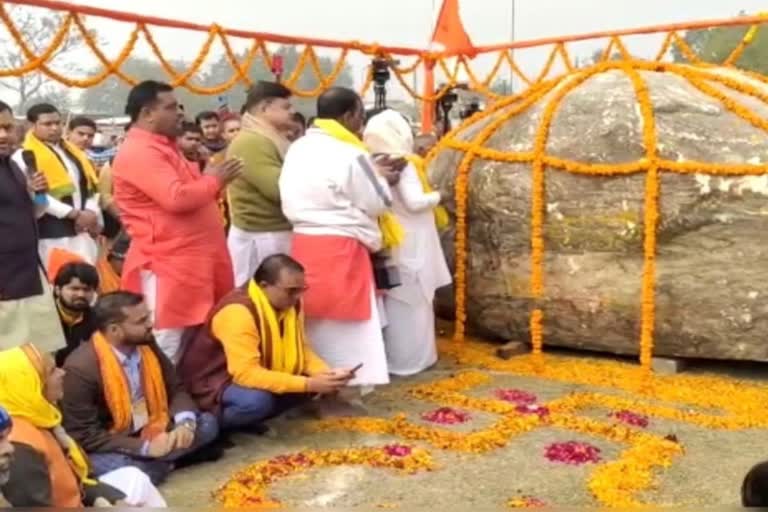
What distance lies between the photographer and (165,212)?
5023mm

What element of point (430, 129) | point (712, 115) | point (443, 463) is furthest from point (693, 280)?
point (430, 129)

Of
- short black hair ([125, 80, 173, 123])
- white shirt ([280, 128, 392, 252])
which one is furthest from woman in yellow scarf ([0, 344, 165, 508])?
white shirt ([280, 128, 392, 252])

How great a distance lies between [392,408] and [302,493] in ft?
4.40

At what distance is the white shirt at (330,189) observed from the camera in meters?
5.39

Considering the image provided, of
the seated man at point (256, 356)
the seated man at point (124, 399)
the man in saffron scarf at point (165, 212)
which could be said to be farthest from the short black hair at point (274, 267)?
the seated man at point (124, 399)

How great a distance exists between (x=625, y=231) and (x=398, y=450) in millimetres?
2175

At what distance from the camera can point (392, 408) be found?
558cm

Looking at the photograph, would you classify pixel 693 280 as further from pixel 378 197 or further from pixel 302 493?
pixel 302 493

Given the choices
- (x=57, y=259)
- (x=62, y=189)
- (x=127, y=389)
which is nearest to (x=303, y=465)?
(x=127, y=389)

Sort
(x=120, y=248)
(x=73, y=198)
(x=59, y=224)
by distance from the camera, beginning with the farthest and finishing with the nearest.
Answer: (x=120, y=248), (x=73, y=198), (x=59, y=224)

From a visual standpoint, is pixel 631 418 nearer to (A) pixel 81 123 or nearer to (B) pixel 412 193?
(B) pixel 412 193

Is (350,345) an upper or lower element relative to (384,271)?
lower

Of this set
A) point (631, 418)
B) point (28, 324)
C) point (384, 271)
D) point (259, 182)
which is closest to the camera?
point (28, 324)

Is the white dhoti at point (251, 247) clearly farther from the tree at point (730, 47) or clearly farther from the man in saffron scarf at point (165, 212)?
the tree at point (730, 47)
